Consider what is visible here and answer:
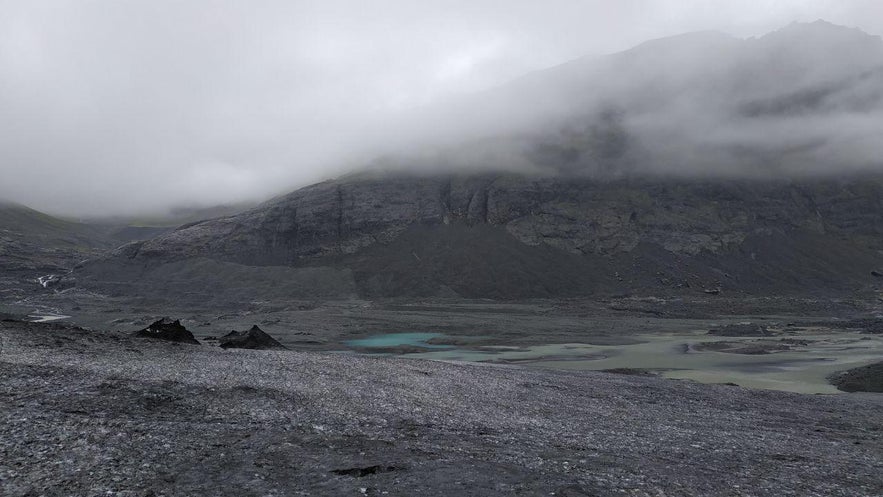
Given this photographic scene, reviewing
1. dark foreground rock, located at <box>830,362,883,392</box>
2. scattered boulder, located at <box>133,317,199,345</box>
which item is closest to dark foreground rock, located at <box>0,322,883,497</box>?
dark foreground rock, located at <box>830,362,883,392</box>

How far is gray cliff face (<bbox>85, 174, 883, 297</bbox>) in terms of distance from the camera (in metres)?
140

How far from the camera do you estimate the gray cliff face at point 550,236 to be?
140m

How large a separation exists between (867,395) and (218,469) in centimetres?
3789

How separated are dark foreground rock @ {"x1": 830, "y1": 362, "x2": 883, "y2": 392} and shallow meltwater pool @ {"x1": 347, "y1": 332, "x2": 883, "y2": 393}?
89 centimetres

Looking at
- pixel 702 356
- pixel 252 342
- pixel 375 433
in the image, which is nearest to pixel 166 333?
pixel 252 342

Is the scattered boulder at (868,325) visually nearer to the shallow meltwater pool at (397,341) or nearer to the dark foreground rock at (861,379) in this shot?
the dark foreground rock at (861,379)

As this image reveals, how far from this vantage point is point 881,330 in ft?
257

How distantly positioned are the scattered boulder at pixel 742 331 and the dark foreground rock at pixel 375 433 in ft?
148

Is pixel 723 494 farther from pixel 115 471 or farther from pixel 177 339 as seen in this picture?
pixel 177 339

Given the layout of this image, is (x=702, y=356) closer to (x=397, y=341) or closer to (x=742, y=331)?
(x=742, y=331)

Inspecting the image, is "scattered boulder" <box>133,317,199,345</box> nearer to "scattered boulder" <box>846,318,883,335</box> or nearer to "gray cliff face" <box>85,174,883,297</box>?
"scattered boulder" <box>846,318,883,335</box>

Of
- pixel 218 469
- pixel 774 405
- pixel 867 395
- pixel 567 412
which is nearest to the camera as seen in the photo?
pixel 218 469

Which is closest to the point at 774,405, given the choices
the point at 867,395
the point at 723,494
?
the point at 867,395

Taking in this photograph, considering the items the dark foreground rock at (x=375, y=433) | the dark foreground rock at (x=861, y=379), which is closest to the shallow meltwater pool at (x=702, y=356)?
the dark foreground rock at (x=861, y=379)
